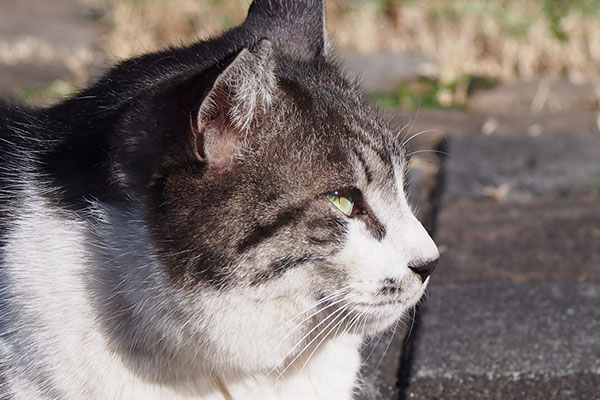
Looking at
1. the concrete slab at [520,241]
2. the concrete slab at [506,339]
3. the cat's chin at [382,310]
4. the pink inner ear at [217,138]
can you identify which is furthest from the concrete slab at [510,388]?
the pink inner ear at [217,138]

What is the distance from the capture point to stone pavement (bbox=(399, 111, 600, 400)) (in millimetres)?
2473

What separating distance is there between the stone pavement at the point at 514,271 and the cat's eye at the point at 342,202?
0.69 meters

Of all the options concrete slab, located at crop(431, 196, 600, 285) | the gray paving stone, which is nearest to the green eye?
concrete slab, located at crop(431, 196, 600, 285)

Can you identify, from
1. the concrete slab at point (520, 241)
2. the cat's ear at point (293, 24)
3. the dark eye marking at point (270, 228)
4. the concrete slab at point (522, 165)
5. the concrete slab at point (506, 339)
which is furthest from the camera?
the concrete slab at point (522, 165)

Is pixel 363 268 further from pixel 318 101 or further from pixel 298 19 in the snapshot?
pixel 298 19

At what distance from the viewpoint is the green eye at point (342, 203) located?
200cm

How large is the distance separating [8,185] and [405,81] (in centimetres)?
353

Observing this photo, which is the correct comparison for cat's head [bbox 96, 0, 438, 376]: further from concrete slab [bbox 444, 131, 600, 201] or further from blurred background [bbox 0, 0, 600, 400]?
concrete slab [bbox 444, 131, 600, 201]

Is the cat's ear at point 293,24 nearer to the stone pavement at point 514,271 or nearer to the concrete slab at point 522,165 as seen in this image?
the stone pavement at point 514,271

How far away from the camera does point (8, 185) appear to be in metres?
2.18

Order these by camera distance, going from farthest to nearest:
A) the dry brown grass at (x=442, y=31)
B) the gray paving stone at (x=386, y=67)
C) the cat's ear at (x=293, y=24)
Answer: the dry brown grass at (x=442, y=31) < the gray paving stone at (x=386, y=67) < the cat's ear at (x=293, y=24)

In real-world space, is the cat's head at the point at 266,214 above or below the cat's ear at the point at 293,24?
below

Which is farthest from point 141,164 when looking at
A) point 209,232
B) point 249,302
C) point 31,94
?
point 31,94

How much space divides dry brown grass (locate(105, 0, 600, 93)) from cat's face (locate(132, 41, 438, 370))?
130 inches
